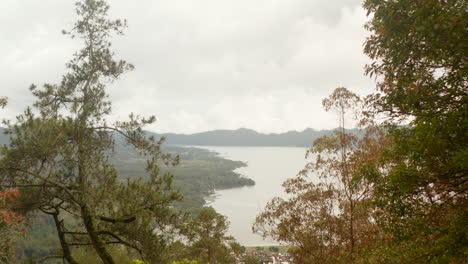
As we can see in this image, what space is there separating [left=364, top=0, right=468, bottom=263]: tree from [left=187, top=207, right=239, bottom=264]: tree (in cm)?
1492

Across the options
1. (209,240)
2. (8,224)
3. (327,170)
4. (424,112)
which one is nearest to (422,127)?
(424,112)

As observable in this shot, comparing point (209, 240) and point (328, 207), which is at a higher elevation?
point (328, 207)

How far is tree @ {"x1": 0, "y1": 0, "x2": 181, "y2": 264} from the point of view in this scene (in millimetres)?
6301

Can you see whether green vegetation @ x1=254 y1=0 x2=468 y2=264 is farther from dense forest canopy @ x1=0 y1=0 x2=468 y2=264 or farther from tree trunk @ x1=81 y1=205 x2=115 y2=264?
tree trunk @ x1=81 y1=205 x2=115 y2=264

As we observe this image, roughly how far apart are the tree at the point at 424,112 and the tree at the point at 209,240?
1492 centimetres

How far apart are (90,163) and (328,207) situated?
748 centimetres

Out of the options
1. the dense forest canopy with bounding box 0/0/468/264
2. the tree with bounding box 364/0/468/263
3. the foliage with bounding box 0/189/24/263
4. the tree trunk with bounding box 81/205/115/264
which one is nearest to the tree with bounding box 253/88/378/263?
the dense forest canopy with bounding box 0/0/468/264

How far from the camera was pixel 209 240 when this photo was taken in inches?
733

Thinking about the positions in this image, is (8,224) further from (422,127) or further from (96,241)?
(422,127)

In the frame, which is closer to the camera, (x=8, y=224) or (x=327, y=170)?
(x=8, y=224)

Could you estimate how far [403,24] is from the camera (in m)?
4.18

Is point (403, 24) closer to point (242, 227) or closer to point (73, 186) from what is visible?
point (73, 186)

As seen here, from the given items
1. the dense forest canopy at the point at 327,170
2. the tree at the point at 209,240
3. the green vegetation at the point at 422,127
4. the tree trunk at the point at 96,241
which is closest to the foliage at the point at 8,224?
the dense forest canopy at the point at 327,170

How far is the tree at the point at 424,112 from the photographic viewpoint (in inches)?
144
